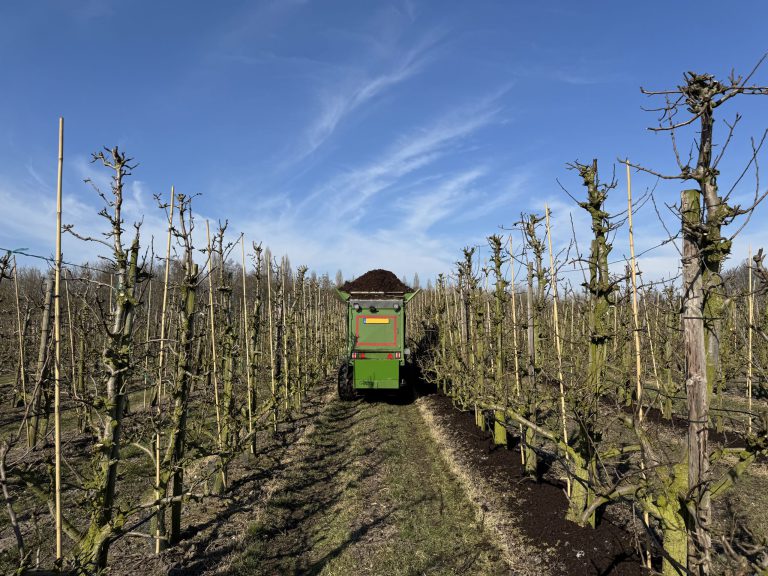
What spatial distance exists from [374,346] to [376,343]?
113 mm

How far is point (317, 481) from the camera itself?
25.4 ft

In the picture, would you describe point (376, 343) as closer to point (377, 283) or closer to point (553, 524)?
point (377, 283)

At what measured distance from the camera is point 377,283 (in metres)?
17.3

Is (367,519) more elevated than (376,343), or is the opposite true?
(376,343)

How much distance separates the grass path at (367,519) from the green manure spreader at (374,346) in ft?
11.8

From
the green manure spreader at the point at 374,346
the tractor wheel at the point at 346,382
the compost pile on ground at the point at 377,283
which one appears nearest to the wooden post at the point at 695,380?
the green manure spreader at the point at 374,346

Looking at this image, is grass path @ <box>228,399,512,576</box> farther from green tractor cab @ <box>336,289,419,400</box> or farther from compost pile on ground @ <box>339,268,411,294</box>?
compost pile on ground @ <box>339,268,411,294</box>

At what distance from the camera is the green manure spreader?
44.3ft

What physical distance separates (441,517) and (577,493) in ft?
6.25

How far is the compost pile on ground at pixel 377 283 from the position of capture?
55.7ft

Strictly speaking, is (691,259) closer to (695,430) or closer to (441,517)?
(695,430)

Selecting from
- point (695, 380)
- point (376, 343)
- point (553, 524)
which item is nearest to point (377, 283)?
point (376, 343)

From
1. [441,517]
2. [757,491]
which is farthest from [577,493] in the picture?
[757,491]

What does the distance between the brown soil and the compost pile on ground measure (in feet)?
27.8
